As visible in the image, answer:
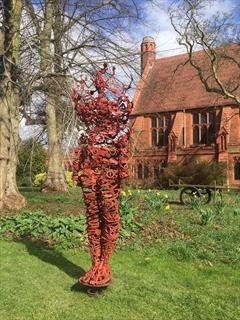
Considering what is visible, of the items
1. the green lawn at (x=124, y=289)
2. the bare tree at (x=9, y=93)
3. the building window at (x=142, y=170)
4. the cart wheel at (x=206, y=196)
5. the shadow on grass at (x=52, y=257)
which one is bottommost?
the green lawn at (x=124, y=289)

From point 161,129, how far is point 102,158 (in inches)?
1497

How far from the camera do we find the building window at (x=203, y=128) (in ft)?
129

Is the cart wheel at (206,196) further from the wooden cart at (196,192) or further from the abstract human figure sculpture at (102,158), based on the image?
the abstract human figure sculpture at (102,158)

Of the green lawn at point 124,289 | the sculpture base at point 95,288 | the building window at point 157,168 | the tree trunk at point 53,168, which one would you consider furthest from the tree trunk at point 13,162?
the building window at point 157,168

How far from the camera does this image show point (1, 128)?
12000mm

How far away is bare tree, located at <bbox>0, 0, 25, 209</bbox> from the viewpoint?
12.0 meters

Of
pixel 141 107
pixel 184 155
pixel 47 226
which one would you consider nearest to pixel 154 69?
pixel 141 107

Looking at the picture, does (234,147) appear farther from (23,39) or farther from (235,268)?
(235,268)

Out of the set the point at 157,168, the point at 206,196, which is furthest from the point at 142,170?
the point at 206,196

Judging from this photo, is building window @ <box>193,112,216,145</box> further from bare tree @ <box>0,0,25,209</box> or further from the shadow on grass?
the shadow on grass

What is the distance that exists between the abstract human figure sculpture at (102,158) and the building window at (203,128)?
34252mm

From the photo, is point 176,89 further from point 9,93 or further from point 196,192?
point 9,93

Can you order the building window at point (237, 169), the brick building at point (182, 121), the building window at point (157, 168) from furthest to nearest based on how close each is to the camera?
the building window at point (157, 168) → the brick building at point (182, 121) → the building window at point (237, 169)

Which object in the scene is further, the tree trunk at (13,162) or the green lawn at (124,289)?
the tree trunk at (13,162)
